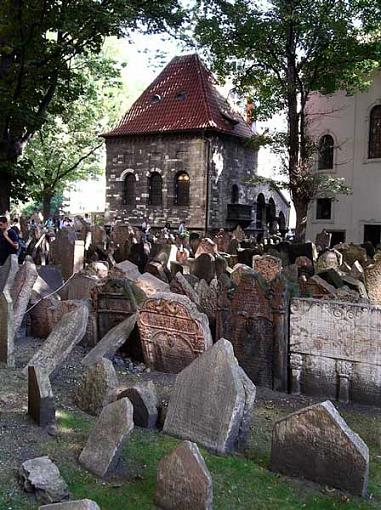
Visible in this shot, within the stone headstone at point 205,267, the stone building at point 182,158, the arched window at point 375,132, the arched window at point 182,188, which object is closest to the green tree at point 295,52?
the arched window at point 375,132

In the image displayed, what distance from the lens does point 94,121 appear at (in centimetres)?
3169

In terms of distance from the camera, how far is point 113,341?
21.8ft

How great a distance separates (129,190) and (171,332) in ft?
83.5

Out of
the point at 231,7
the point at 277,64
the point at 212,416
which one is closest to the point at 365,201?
the point at 277,64

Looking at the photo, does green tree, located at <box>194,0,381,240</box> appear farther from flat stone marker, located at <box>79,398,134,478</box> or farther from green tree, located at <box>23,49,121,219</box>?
flat stone marker, located at <box>79,398,134,478</box>

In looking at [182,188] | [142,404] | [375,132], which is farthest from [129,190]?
[142,404]

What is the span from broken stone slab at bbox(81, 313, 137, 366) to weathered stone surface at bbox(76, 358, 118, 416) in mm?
1359

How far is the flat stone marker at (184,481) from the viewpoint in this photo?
135 inches

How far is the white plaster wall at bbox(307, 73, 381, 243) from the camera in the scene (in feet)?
80.9

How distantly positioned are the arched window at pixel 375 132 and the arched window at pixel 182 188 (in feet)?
30.5

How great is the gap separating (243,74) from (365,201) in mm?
8177

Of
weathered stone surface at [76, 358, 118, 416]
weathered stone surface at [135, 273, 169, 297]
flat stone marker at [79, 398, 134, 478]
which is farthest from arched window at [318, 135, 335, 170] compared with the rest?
flat stone marker at [79, 398, 134, 478]

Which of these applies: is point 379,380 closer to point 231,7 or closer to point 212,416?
point 212,416

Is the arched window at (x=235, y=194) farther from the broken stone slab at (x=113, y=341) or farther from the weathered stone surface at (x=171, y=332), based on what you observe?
the weathered stone surface at (x=171, y=332)
